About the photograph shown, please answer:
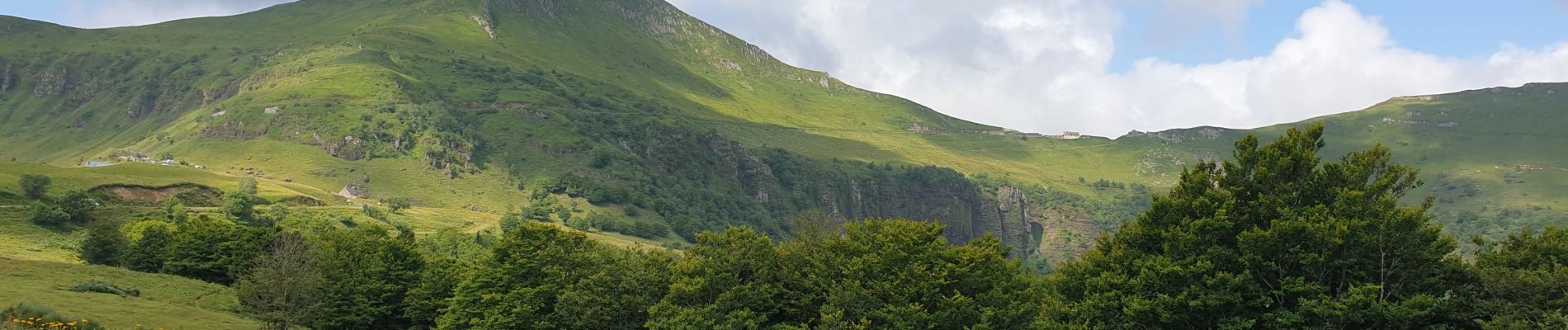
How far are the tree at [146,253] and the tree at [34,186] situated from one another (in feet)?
195

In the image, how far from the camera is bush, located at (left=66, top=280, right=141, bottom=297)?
3740 inches

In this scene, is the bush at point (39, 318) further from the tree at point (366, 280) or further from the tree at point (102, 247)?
the tree at point (102, 247)

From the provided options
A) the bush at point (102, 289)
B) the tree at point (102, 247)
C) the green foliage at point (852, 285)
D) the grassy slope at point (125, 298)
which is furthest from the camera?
the tree at point (102, 247)

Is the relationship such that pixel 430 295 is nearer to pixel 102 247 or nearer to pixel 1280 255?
pixel 102 247

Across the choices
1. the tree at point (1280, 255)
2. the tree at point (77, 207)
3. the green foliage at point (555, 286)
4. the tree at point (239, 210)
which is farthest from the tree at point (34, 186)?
the tree at point (1280, 255)

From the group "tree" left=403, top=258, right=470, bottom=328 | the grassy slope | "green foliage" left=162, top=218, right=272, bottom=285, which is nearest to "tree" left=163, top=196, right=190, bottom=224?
"green foliage" left=162, top=218, right=272, bottom=285

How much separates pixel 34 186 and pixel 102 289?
92522 mm

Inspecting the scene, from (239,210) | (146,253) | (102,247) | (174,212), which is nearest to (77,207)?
(174,212)

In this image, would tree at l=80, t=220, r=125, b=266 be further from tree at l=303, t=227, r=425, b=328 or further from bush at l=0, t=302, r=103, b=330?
bush at l=0, t=302, r=103, b=330

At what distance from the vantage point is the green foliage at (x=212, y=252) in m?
120

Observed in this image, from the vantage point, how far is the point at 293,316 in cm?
9019

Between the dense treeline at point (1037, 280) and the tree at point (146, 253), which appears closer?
the dense treeline at point (1037, 280)

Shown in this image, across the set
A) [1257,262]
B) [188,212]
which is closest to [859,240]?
[1257,262]

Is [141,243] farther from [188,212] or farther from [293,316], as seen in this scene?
[188,212]
